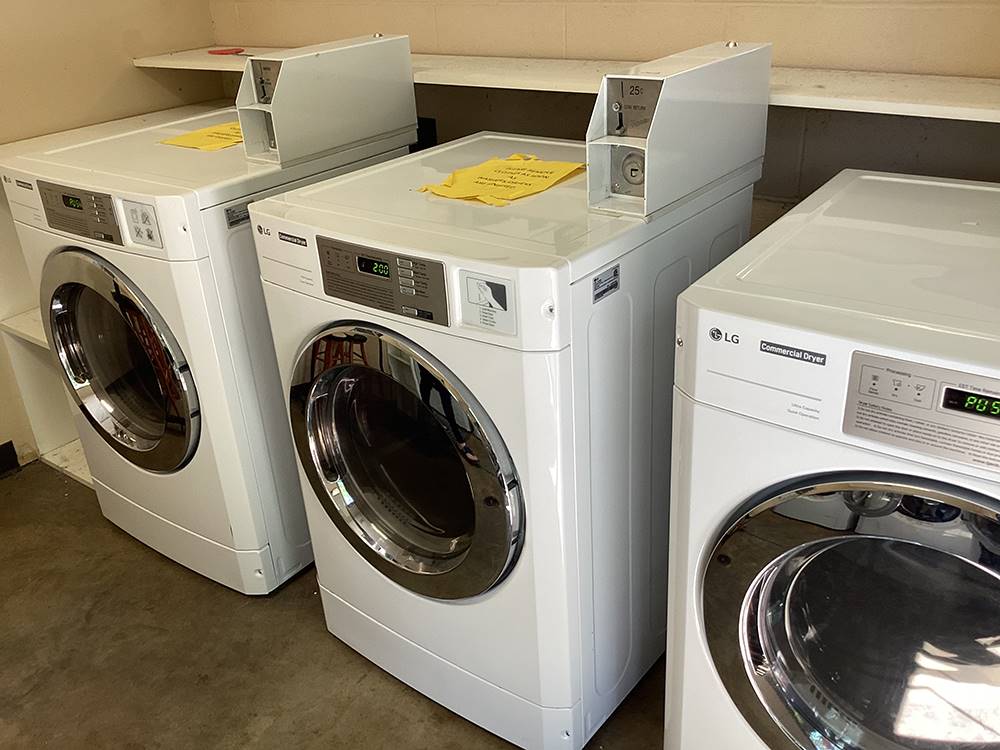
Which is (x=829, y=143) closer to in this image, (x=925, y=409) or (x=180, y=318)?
(x=925, y=409)

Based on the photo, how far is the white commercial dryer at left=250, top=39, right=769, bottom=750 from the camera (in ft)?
4.21

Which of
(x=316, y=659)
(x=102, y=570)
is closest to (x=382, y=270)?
(x=316, y=659)

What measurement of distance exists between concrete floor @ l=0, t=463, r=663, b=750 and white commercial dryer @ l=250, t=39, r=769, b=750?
0.24ft

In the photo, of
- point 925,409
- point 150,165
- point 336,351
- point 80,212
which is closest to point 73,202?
point 80,212

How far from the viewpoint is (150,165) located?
73.7 inches

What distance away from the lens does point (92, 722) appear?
180 centimetres

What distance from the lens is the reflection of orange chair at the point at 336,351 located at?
1.44m

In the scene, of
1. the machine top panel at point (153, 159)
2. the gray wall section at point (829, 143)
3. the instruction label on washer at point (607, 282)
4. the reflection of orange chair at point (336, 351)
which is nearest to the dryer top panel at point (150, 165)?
the machine top panel at point (153, 159)

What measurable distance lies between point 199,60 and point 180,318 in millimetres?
1062

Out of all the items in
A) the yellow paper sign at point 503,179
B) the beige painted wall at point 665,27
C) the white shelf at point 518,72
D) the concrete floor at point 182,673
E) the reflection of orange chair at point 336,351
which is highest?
the beige painted wall at point 665,27

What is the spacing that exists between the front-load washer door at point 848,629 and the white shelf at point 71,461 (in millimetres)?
2058

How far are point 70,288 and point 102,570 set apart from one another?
29.4 inches

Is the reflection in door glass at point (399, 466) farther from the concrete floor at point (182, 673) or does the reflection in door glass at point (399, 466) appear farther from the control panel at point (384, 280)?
the concrete floor at point (182, 673)

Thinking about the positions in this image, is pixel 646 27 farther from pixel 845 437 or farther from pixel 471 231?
pixel 845 437
